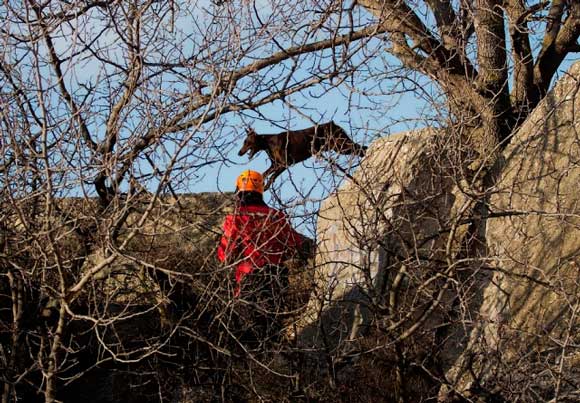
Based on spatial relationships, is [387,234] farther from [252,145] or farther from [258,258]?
[252,145]

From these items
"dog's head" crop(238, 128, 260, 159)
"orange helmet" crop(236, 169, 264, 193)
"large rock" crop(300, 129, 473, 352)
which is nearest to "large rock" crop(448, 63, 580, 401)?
"large rock" crop(300, 129, 473, 352)

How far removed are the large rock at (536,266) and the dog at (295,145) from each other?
114cm

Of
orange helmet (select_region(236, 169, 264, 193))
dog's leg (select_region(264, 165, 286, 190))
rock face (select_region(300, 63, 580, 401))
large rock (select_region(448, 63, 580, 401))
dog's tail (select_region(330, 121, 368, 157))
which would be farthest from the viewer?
dog's leg (select_region(264, 165, 286, 190))

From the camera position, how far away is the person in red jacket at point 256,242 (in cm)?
639

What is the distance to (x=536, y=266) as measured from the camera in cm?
721

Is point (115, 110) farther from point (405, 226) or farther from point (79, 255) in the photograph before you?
point (405, 226)

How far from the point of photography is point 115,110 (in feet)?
21.1

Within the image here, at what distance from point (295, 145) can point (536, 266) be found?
83.5 inches

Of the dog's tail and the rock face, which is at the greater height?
the dog's tail

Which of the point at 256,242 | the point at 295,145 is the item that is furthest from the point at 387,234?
the point at 295,145

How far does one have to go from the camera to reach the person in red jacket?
6.39 m

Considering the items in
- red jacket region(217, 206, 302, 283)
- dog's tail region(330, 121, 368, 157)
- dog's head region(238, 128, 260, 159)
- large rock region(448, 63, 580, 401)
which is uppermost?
dog's head region(238, 128, 260, 159)

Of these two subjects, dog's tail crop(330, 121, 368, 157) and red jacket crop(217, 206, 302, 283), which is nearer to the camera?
red jacket crop(217, 206, 302, 283)

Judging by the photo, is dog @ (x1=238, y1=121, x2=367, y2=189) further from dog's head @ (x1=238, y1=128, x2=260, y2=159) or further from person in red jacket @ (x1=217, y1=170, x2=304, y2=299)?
person in red jacket @ (x1=217, y1=170, x2=304, y2=299)
